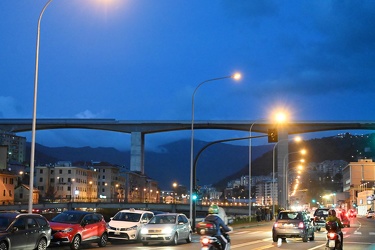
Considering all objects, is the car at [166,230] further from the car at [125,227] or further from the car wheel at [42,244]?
the car wheel at [42,244]

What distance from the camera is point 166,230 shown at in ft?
86.9

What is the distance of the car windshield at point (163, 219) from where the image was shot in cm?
2759

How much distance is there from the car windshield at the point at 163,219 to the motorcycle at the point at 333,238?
10374 millimetres

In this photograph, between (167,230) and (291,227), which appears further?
(291,227)

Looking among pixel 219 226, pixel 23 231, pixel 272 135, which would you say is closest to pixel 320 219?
pixel 272 135

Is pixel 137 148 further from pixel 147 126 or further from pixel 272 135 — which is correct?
pixel 272 135

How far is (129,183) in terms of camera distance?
595ft

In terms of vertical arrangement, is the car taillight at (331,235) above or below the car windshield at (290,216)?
below

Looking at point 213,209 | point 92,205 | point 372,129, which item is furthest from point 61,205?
point 213,209

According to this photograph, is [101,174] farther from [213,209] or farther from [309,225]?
[213,209]

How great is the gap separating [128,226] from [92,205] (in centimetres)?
9923

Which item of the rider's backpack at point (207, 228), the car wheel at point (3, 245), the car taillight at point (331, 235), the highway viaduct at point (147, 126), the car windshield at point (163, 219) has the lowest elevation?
the car wheel at point (3, 245)

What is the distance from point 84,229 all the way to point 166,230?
4.38 meters

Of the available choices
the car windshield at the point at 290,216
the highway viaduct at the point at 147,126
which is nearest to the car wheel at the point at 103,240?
the car windshield at the point at 290,216
